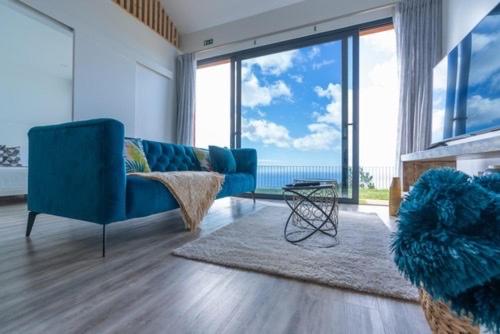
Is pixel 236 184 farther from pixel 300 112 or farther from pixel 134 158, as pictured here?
pixel 300 112

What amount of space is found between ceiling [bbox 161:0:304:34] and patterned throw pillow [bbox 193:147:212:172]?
2494 millimetres

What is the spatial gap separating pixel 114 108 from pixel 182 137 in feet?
3.93

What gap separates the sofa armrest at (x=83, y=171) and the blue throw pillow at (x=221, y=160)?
53.1 inches

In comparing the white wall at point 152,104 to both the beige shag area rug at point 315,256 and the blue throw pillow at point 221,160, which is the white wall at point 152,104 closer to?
the blue throw pillow at point 221,160

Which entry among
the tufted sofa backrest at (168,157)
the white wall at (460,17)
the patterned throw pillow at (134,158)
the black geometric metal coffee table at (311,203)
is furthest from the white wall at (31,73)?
the white wall at (460,17)

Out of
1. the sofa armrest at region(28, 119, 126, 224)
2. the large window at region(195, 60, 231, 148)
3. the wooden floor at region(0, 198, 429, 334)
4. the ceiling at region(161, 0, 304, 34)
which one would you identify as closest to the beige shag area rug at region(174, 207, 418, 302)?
the wooden floor at region(0, 198, 429, 334)

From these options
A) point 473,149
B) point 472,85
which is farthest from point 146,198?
point 472,85

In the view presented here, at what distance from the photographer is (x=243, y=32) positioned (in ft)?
12.8

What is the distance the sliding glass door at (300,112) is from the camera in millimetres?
3258

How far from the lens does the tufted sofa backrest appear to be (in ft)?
7.46

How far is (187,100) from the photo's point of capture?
14.2 feet

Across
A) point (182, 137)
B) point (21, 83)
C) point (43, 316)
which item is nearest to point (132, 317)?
point (43, 316)

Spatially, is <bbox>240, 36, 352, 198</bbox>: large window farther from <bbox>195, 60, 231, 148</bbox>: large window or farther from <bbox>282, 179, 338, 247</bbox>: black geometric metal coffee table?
<bbox>282, 179, 338, 247</bbox>: black geometric metal coffee table

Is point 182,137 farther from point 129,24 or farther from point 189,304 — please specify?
point 189,304
